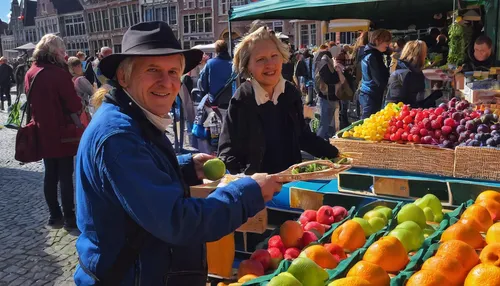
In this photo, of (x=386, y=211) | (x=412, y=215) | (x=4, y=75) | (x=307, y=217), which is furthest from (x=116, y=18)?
(x=412, y=215)

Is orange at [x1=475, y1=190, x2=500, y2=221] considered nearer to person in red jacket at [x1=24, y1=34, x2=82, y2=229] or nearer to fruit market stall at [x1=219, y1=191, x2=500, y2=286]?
fruit market stall at [x1=219, y1=191, x2=500, y2=286]

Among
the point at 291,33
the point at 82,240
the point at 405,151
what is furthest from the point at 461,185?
the point at 291,33

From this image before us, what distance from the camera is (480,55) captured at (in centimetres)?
627

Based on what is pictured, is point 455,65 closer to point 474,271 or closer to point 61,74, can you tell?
point 61,74

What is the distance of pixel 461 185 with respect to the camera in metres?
3.00

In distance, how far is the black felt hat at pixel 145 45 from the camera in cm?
162

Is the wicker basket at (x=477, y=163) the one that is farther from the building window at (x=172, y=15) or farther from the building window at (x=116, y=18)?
the building window at (x=116, y=18)

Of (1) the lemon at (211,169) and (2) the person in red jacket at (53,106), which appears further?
(2) the person in red jacket at (53,106)

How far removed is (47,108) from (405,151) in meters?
3.38

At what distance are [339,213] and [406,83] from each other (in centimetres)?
305

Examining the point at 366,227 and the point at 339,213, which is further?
the point at 339,213

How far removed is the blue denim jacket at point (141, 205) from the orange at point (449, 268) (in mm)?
647

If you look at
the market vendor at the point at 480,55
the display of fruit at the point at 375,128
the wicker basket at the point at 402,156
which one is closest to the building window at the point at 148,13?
the market vendor at the point at 480,55

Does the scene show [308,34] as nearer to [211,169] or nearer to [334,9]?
[334,9]
